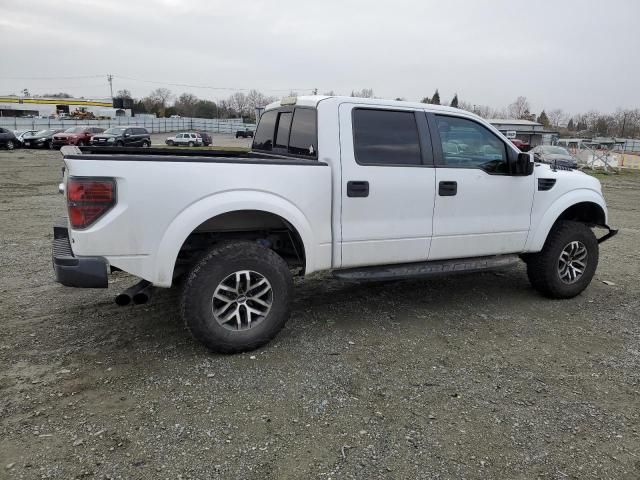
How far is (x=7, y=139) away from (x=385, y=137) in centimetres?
3213

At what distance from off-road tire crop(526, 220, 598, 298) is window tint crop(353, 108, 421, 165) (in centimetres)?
193

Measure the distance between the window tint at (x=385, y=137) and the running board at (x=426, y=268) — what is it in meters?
0.93

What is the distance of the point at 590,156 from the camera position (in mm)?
31688

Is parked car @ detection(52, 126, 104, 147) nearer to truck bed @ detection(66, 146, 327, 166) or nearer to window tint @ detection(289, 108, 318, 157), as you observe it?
truck bed @ detection(66, 146, 327, 166)

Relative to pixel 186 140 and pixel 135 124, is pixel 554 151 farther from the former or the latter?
pixel 135 124

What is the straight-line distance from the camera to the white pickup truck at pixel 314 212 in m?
3.47

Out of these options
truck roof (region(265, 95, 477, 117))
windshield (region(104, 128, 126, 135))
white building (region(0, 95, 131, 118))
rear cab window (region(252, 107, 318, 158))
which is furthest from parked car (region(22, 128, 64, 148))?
white building (region(0, 95, 131, 118))

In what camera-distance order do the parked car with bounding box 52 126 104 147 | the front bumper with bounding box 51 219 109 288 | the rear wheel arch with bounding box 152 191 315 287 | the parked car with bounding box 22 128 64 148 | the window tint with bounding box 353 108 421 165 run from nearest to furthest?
the front bumper with bounding box 51 219 109 288 → the rear wheel arch with bounding box 152 191 315 287 → the window tint with bounding box 353 108 421 165 → the parked car with bounding box 52 126 104 147 → the parked car with bounding box 22 128 64 148

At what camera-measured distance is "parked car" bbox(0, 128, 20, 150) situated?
29547 millimetres

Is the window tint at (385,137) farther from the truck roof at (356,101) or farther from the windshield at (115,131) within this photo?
the windshield at (115,131)

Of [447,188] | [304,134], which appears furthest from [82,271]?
[447,188]

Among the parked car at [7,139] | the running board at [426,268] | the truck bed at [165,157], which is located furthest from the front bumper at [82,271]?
the parked car at [7,139]

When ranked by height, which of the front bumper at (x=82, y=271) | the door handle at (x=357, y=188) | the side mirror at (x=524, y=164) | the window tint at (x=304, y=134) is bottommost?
the front bumper at (x=82, y=271)

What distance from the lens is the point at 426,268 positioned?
466 centimetres
